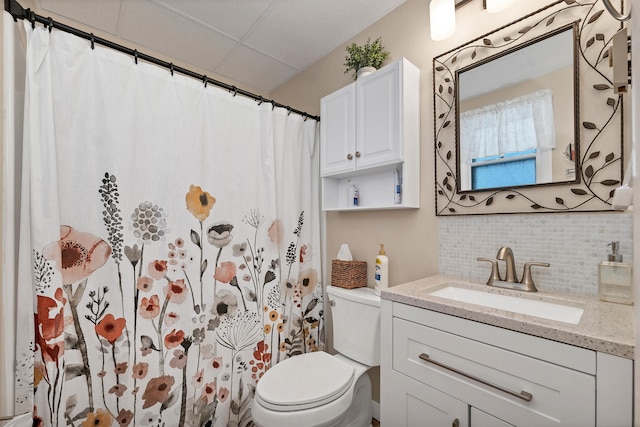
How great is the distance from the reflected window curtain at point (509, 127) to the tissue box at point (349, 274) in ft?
2.77

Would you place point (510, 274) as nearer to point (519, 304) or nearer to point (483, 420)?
point (519, 304)

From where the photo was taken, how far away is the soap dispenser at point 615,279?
0.92 metres

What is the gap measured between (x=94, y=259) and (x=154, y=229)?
262 millimetres

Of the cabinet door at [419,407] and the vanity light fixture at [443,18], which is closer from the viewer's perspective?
the cabinet door at [419,407]

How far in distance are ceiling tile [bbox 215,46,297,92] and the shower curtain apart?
626 millimetres

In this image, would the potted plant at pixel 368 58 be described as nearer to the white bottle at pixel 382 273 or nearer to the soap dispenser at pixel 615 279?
the white bottle at pixel 382 273

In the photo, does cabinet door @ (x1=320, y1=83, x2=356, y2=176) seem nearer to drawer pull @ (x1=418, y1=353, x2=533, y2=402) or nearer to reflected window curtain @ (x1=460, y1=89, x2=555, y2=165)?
reflected window curtain @ (x1=460, y1=89, x2=555, y2=165)

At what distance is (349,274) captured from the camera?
1718mm

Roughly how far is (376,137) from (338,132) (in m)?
0.30

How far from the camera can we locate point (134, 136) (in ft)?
4.42

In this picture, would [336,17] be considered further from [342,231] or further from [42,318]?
[42,318]


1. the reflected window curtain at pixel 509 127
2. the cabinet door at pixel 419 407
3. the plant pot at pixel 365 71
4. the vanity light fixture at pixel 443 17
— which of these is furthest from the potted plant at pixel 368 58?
the cabinet door at pixel 419 407

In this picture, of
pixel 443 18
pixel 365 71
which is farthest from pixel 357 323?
pixel 443 18

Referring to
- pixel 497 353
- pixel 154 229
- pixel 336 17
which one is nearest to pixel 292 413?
pixel 497 353
